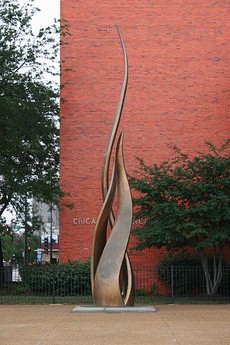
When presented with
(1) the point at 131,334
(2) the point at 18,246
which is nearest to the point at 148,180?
(1) the point at 131,334

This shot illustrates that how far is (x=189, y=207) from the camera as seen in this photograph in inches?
1001

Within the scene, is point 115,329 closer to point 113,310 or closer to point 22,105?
point 113,310

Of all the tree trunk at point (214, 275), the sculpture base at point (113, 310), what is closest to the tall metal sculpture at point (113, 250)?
the sculpture base at point (113, 310)

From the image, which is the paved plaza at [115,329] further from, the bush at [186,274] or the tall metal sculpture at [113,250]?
the bush at [186,274]

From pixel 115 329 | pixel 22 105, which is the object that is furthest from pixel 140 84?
pixel 115 329

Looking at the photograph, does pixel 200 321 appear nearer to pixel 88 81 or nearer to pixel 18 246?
pixel 88 81

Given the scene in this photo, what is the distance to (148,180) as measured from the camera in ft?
87.1

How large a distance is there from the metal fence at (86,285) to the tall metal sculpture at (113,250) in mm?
6731

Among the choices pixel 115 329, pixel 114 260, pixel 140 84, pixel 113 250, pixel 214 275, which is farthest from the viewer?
pixel 140 84

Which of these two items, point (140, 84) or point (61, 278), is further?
point (140, 84)

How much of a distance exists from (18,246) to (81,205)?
52551 mm

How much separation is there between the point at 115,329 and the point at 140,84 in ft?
56.9

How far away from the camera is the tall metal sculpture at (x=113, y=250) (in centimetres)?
1794

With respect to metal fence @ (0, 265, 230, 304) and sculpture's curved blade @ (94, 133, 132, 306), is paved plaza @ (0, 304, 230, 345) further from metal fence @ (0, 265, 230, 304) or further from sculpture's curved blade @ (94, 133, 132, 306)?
metal fence @ (0, 265, 230, 304)
